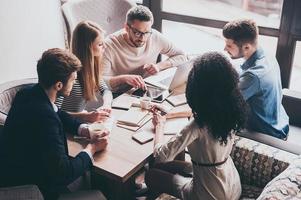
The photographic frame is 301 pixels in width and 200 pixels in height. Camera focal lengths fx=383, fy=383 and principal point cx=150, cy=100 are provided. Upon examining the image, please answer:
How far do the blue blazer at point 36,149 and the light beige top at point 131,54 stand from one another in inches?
34.9

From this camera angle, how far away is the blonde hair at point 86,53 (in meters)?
2.09

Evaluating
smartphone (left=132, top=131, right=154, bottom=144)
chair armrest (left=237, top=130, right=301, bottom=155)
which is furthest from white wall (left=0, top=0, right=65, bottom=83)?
chair armrest (left=237, top=130, right=301, bottom=155)

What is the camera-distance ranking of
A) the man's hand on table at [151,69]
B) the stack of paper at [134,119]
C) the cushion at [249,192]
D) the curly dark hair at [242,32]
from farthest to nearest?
1. the man's hand on table at [151,69]
2. the curly dark hair at [242,32]
3. the stack of paper at [134,119]
4. the cushion at [249,192]

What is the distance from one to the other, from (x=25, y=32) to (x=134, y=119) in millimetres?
1381

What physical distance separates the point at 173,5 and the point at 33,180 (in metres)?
2.22

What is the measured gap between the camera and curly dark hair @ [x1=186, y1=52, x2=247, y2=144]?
1570mm

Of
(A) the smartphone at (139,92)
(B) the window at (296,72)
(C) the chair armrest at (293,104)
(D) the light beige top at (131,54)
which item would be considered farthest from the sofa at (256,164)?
(B) the window at (296,72)

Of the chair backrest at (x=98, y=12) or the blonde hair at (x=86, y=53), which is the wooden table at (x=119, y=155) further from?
the chair backrest at (x=98, y=12)

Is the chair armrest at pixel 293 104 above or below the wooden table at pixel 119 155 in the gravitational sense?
below

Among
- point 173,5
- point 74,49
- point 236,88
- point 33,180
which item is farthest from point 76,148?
point 173,5

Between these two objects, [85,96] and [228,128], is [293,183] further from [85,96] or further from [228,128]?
[85,96]

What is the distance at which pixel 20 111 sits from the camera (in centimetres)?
159

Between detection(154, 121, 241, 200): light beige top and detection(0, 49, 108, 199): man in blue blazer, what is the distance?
353mm

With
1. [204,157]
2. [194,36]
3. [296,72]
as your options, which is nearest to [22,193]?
[204,157]
